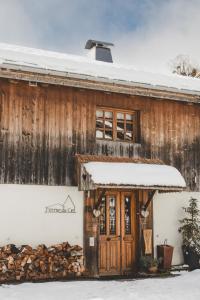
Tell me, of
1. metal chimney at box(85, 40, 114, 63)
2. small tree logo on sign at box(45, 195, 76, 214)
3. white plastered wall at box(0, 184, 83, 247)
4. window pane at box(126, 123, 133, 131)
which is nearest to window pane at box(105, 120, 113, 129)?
window pane at box(126, 123, 133, 131)

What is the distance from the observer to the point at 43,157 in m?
14.2

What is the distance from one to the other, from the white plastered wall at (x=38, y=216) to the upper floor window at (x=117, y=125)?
2.14 m

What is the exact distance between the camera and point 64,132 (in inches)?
577

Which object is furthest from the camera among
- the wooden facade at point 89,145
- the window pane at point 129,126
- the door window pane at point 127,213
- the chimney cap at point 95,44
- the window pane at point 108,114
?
the chimney cap at point 95,44

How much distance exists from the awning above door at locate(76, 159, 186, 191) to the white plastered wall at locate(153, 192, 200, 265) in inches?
53.0

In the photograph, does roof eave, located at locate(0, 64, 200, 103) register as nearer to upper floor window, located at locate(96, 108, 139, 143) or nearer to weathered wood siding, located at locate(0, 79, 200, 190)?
weathered wood siding, located at locate(0, 79, 200, 190)

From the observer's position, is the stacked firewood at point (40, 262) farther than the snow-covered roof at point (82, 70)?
No

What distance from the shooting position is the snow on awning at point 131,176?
13.5 meters

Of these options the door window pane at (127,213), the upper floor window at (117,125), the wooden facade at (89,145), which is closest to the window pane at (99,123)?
the upper floor window at (117,125)

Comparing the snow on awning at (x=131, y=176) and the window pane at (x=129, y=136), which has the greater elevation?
the window pane at (x=129, y=136)

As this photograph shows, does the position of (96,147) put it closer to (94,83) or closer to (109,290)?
(94,83)

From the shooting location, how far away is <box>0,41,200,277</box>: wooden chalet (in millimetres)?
13859

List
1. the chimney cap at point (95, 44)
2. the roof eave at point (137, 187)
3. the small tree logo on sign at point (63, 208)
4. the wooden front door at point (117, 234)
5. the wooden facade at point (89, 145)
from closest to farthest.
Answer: the roof eave at point (137, 187) < the wooden facade at point (89, 145) < the small tree logo on sign at point (63, 208) < the wooden front door at point (117, 234) < the chimney cap at point (95, 44)

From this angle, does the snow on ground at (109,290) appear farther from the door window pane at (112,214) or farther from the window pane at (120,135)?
the window pane at (120,135)
